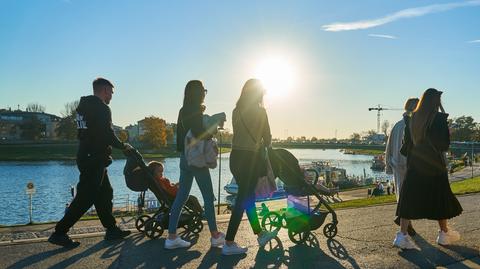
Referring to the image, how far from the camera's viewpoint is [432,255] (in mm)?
5086

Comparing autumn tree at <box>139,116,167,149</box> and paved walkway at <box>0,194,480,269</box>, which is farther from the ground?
autumn tree at <box>139,116,167,149</box>

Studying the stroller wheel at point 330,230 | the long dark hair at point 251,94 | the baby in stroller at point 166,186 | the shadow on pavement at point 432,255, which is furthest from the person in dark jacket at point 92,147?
the shadow on pavement at point 432,255

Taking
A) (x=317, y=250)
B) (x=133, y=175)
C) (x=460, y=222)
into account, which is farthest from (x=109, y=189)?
(x=460, y=222)

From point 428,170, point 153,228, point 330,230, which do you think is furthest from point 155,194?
point 428,170

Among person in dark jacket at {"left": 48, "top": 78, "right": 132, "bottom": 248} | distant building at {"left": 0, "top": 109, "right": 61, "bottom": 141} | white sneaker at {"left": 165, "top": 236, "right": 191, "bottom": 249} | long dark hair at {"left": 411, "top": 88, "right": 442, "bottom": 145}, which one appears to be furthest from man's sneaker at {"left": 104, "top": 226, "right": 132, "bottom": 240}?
distant building at {"left": 0, "top": 109, "right": 61, "bottom": 141}

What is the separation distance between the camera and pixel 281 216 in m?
6.12

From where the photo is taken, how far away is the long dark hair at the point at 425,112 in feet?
17.7

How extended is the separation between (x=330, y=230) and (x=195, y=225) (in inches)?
71.2

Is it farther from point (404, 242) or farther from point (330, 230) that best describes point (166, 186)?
point (404, 242)

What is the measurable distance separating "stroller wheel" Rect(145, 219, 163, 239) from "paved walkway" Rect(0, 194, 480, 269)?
0.09m

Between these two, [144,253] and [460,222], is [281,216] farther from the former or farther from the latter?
[460,222]

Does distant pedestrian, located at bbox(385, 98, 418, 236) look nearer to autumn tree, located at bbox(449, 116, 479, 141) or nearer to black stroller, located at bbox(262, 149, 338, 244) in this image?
black stroller, located at bbox(262, 149, 338, 244)

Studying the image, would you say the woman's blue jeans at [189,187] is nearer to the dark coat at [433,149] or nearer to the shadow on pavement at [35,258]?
the shadow on pavement at [35,258]

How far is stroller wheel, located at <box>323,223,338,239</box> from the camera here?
5988 millimetres
